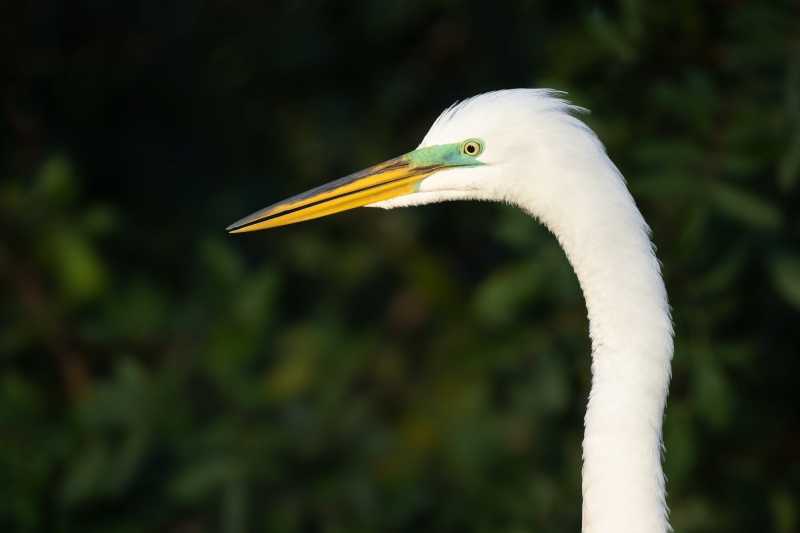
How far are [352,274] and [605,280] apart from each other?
8.09 ft

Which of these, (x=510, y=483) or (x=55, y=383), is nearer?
(x=510, y=483)

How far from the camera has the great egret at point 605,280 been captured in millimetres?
1562

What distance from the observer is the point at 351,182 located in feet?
6.18

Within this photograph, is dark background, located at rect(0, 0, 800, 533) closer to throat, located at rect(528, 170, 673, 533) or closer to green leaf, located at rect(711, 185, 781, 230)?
green leaf, located at rect(711, 185, 781, 230)

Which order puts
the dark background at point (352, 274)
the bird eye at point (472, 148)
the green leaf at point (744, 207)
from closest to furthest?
the bird eye at point (472, 148) → the green leaf at point (744, 207) → the dark background at point (352, 274)

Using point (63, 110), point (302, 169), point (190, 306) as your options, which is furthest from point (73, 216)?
point (302, 169)

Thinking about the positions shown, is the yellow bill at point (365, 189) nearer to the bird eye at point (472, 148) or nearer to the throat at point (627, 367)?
the bird eye at point (472, 148)

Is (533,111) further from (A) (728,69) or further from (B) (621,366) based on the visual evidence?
(A) (728,69)

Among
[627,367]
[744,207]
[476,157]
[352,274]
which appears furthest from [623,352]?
[352,274]

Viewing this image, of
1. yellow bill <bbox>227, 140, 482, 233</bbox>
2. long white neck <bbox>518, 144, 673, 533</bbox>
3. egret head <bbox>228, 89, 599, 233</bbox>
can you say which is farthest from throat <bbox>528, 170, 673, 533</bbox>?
yellow bill <bbox>227, 140, 482, 233</bbox>

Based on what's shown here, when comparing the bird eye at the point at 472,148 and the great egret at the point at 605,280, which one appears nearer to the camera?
the great egret at the point at 605,280

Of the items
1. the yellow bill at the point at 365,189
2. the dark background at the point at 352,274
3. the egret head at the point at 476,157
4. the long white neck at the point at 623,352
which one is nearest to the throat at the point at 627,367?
the long white neck at the point at 623,352

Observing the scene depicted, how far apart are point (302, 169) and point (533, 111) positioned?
2485 millimetres

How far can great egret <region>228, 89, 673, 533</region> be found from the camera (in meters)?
1.56
